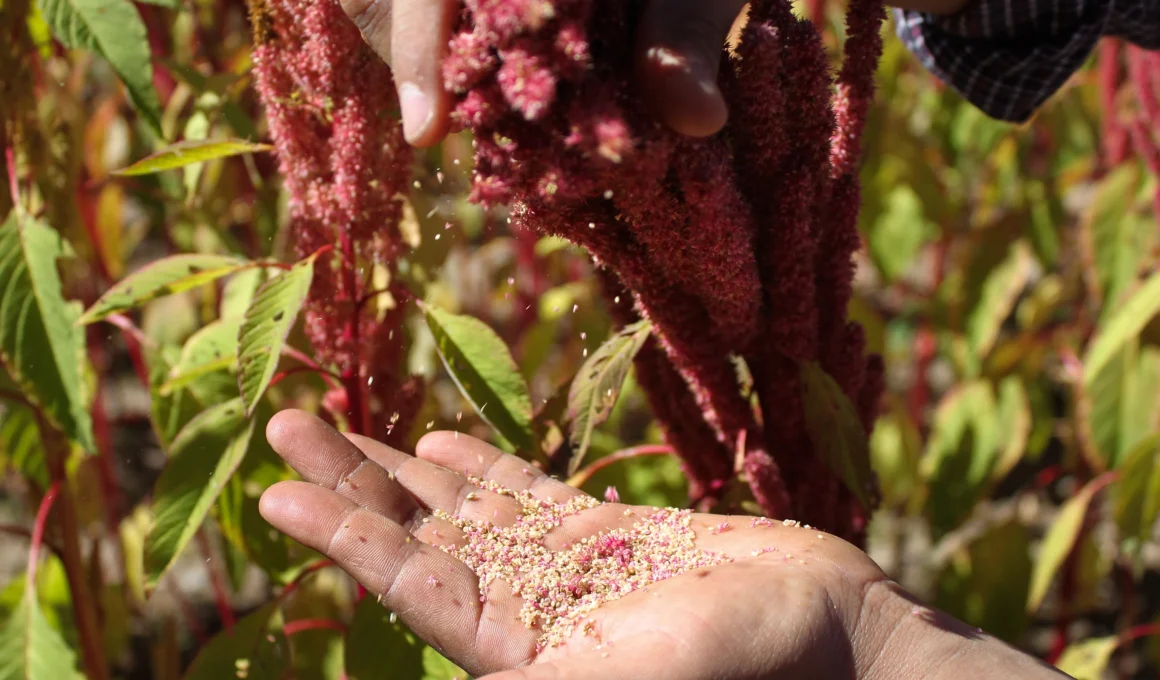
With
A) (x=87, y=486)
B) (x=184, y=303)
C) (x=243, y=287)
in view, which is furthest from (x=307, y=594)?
(x=184, y=303)

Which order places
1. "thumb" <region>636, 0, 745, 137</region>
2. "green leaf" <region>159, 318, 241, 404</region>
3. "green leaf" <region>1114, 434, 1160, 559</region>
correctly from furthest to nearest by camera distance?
"green leaf" <region>1114, 434, 1160, 559</region> < "green leaf" <region>159, 318, 241, 404</region> < "thumb" <region>636, 0, 745, 137</region>

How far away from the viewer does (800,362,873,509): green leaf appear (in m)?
0.97

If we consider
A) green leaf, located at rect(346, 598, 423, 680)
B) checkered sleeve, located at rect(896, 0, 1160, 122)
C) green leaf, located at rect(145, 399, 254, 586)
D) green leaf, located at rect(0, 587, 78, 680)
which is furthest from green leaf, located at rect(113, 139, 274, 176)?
checkered sleeve, located at rect(896, 0, 1160, 122)

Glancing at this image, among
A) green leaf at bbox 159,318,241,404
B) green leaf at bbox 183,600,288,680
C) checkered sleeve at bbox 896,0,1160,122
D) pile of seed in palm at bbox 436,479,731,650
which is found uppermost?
checkered sleeve at bbox 896,0,1160,122

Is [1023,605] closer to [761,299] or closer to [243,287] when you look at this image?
[761,299]

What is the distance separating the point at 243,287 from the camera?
1389 millimetres

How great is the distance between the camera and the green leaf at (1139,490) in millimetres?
1540

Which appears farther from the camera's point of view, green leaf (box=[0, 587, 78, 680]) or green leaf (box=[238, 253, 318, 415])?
green leaf (box=[0, 587, 78, 680])

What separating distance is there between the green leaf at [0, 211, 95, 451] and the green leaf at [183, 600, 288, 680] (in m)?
0.28

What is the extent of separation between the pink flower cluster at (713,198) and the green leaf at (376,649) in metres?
0.39

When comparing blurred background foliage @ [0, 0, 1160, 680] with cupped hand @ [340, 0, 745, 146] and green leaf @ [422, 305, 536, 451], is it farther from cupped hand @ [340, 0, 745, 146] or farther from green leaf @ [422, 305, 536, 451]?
cupped hand @ [340, 0, 745, 146]

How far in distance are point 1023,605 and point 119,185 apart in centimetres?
201

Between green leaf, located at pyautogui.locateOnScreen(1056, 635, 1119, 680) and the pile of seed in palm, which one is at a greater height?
the pile of seed in palm

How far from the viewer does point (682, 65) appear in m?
0.74
